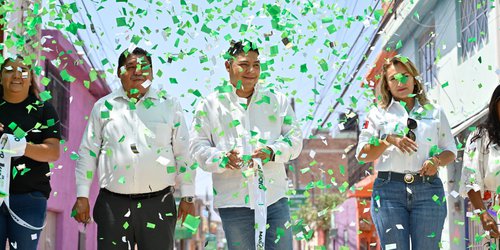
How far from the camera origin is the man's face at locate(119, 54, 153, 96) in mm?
4859

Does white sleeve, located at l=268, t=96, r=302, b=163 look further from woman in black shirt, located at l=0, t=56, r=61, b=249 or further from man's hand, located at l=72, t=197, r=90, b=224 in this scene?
woman in black shirt, located at l=0, t=56, r=61, b=249

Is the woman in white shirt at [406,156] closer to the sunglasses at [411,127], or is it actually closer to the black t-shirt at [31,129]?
the sunglasses at [411,127]

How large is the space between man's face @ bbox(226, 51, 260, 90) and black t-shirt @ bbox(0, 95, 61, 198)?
1.05 m

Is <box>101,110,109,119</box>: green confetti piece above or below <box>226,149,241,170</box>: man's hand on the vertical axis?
above

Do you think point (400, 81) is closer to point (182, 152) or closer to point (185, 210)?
point (182, 152)

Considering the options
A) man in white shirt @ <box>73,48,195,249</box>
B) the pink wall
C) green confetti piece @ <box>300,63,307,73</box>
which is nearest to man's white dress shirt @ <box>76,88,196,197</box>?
man in white shirt @ <box>73,48,195,249</box>

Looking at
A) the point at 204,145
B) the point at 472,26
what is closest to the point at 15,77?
the point at 204,145

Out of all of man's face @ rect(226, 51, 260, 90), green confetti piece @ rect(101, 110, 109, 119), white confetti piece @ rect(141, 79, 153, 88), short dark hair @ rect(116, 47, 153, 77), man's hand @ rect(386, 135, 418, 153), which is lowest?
man's hand @ rect(386, 135, 418, 153)

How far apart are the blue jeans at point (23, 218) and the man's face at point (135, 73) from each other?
0.80 m

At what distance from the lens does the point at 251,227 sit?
4652 mm

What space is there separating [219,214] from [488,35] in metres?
7.77

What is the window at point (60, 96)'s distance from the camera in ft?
46.4

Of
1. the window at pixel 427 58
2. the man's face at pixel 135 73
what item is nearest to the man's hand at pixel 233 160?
the man's face at pixel 135 73

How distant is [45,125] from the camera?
4.91m
